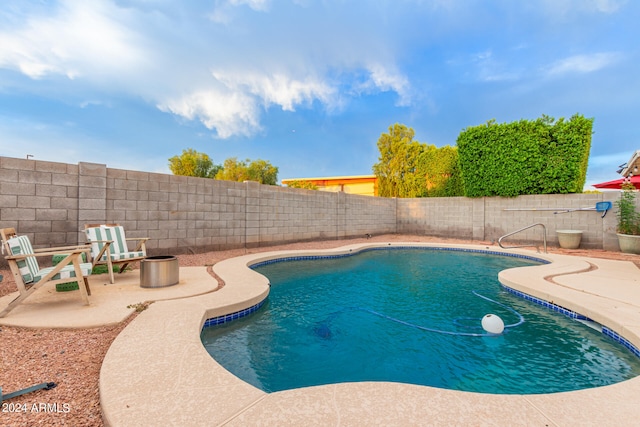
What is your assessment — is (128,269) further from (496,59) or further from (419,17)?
(496,59)

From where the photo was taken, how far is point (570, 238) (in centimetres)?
965

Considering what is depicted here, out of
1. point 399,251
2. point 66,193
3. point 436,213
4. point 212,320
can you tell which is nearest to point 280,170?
point 436,213

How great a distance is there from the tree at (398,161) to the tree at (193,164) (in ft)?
61.2

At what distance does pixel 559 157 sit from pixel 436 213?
16.3ft

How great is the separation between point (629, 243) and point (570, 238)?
1428 mm

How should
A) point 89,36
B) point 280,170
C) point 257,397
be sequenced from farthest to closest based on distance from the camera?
1. point 280,170
2. point 89,36
3. point 257,397

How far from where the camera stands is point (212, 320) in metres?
3.34

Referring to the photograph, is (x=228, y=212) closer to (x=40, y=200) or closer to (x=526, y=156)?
(x=40, y=200)

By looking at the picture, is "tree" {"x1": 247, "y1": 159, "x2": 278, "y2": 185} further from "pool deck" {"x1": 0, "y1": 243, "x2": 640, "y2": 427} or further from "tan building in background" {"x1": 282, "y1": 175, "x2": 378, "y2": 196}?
"pool deck" {"x1": 0, "y1": 243, "x2": 640, "y2": 427}

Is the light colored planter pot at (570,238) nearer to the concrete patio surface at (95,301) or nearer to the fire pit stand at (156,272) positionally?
the concrete patio surface at (95,301)

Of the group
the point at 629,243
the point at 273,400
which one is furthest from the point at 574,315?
the point at 629,243

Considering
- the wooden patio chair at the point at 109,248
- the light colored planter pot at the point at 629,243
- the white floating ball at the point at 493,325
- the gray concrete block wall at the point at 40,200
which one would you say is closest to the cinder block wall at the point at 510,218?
the light colored planter pot at the point at 629,243

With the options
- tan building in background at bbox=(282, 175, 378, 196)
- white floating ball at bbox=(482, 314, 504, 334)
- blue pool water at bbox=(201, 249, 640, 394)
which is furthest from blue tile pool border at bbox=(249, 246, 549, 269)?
tan building in background at bbox=(282, 175, 378, 196)

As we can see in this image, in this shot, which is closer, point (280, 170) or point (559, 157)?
point (559, 157)
